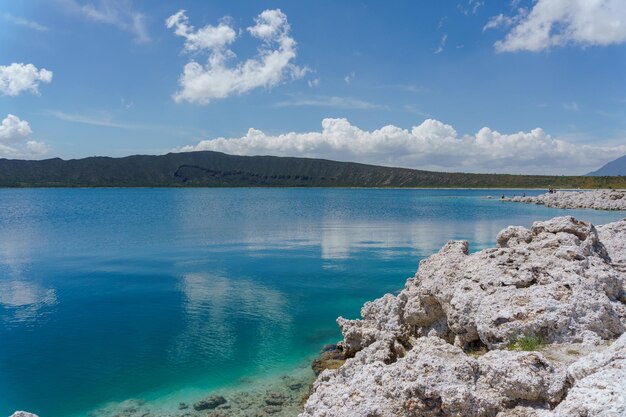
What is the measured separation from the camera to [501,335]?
34.1 feet

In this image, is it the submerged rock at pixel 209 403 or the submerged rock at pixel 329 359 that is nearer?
the submerged rock at pixel 209 403

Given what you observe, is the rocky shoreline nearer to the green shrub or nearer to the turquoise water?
the green shrub

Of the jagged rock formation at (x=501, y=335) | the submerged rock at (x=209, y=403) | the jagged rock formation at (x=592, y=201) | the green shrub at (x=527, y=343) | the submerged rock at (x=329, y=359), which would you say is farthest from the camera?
the jagged rock formation at (x=592, y=201)

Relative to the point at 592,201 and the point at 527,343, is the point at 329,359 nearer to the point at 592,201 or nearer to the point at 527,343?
the point at 527,343

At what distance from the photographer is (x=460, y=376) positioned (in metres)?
7.38

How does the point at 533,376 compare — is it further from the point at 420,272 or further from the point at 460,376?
the point at 420,272

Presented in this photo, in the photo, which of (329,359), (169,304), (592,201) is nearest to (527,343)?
(329,359)

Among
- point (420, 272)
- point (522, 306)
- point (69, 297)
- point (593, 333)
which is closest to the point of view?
point (593, 333)

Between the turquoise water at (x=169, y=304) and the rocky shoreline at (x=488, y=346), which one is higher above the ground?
the rocky shoreline at (x=488, y=346)

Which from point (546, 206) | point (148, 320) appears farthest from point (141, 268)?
point (546, 206)

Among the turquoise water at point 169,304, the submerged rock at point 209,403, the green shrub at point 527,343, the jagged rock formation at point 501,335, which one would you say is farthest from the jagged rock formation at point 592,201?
the submerged rock at point 209,403

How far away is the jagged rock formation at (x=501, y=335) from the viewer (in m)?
6.86

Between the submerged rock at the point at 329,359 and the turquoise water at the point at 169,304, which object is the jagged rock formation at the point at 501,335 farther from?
the turquoise water at the point at 169,304

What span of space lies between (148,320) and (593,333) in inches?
765
